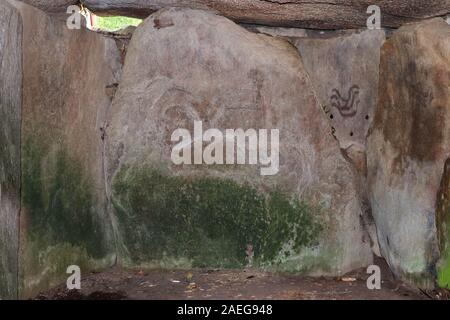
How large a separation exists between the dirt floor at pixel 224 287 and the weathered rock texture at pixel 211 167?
0.11 meters

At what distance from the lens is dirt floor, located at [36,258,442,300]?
403 cm

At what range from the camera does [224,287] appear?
13.9 feet

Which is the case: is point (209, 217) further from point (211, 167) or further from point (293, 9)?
point (293, 9)

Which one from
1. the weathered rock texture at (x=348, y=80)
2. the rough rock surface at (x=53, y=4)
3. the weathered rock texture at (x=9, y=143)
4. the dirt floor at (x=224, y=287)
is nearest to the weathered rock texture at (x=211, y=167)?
the dirt floor at (x=224, y=287)

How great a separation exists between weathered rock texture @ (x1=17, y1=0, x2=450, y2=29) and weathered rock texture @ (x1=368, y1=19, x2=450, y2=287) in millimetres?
199

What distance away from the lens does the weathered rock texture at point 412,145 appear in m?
3.91

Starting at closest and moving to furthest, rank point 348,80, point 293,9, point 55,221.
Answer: point 55,221 → point 293,9 → point 348,80

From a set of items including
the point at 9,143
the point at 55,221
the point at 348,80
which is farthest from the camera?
the point at 348,80

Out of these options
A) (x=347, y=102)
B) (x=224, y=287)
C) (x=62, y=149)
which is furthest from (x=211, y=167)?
(x=347, y=102)

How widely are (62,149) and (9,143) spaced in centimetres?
69

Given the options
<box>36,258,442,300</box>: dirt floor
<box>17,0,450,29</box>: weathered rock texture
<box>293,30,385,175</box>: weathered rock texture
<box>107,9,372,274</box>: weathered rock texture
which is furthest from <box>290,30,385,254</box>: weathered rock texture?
<box>36,258,442,300</box>: dirt floor

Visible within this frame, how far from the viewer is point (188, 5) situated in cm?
458

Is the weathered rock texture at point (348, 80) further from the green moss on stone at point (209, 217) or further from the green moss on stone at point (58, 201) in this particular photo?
the green moss on stone at point (58, 201)

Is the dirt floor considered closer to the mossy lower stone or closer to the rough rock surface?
the mossy lower stone
